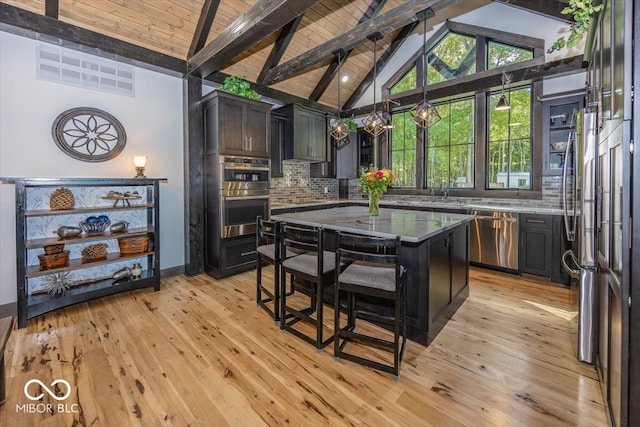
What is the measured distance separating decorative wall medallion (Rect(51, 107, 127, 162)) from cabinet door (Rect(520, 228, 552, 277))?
18.0ft

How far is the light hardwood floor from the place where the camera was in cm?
171

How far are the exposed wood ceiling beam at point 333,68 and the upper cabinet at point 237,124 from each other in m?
1.85

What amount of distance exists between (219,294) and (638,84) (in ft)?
12.4

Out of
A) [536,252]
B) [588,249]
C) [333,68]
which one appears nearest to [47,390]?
[588,249]

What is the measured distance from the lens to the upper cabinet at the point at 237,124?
160 inches

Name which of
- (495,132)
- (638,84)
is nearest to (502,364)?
(638,84)

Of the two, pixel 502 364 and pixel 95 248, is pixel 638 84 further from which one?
pixel 95 248

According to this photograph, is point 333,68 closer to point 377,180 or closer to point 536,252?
point 377,180

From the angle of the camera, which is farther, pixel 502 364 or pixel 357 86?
pixel 357 86

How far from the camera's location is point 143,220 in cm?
397

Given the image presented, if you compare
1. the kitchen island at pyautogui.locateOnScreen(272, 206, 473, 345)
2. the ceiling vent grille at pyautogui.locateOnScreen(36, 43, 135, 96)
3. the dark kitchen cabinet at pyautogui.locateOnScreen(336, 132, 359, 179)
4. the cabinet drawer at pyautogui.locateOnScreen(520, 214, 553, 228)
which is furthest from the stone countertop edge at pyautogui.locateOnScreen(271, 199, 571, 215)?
the ceiling vent grille at pyautogui.locateOnScreen(36, 43, 135, 96)

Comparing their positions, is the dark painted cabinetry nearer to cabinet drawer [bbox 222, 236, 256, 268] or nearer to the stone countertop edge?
the stone countertop edge

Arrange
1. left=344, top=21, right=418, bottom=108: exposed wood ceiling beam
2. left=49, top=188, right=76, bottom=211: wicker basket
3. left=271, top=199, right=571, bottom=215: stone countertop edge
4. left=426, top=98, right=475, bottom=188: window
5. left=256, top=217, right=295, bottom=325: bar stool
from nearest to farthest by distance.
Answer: left=256, top=217, right=295, bottom=325: bar stool, left=49, top=188, right=76, bottom=211: wicker basket, left=271, top=199, right=571, bottom=215: stone countertop edge, left=426, top=98, right=475, bottom=188: window, left=344, top=21, right=418, bottom=108: exposed wood ceiling beam

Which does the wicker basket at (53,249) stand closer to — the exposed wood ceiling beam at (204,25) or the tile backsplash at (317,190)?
the exposed wood ceiling beam at (204,25)
